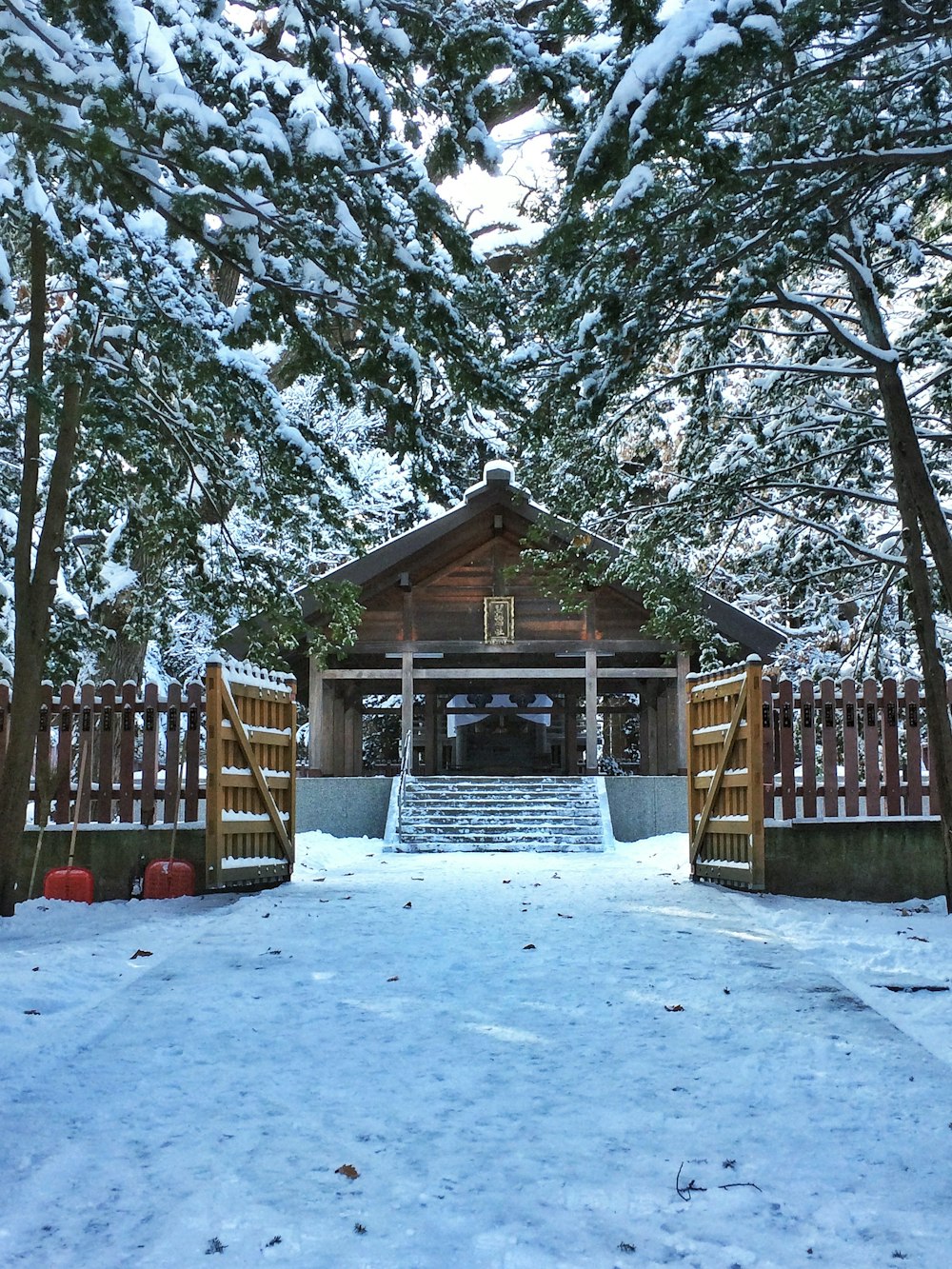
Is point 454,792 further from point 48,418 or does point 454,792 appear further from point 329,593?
point 48,418

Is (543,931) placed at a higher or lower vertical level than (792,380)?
lower

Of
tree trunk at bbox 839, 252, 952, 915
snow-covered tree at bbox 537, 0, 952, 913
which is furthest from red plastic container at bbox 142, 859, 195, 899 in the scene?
tree trunk at bbox 839, 252, 952, 915

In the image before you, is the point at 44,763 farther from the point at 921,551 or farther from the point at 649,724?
the point at 649,724

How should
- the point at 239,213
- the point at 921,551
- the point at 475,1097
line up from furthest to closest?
the point at 921,551 → the point at 239,213 → the point at 475,1097

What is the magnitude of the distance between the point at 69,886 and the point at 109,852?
75 cm

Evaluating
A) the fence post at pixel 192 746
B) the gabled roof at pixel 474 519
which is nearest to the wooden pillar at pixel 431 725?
the gabled roof at pixel 474 519

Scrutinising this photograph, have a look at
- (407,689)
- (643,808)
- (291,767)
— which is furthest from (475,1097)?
(407,689)

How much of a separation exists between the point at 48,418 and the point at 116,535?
3.57 meters

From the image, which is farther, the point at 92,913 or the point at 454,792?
the point at 454,792

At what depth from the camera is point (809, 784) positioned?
9.41 m

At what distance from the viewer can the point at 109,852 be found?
937 cm

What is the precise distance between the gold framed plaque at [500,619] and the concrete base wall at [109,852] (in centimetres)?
1052

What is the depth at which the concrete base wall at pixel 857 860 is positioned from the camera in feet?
30.1

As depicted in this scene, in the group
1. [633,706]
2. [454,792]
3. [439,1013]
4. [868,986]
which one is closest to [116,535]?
[454,792]
